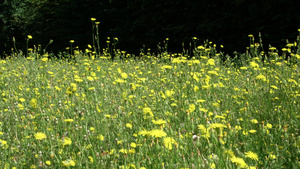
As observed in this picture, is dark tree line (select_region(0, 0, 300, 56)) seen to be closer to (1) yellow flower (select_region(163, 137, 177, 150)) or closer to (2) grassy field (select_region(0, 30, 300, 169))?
(2) grassy field (select_region(0, 30, 300, 169))

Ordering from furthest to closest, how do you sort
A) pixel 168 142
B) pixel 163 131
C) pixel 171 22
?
pixel 171 22, pixel 163 131, pixel 168 142

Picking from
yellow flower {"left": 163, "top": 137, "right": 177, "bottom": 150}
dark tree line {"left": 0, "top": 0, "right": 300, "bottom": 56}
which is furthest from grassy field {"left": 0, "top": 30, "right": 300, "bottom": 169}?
dark tree line {"left": 0, "top": 0, "right": 300, "bottom": 56}

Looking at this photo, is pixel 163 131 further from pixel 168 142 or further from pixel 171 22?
pixel 171 22

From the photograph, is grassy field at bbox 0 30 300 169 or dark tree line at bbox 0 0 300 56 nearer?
grassy field at bbox 0 30 300 169

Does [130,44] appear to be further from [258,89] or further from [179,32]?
[258,89]

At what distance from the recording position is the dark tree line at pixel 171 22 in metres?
6.86

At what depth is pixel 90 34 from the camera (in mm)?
12016

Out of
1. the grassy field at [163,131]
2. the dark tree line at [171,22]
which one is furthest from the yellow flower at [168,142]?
the dark tree line at [171,22]

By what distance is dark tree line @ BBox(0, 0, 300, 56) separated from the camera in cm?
686

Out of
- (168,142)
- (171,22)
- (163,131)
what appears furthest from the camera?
(171,22)

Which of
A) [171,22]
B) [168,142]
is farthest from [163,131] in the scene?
[171,22]

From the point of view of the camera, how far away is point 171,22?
932cm

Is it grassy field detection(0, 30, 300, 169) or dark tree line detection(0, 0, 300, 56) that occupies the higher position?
dark tree line detection(0, 0, 300, 56)

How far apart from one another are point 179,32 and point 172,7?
2.65 ft
